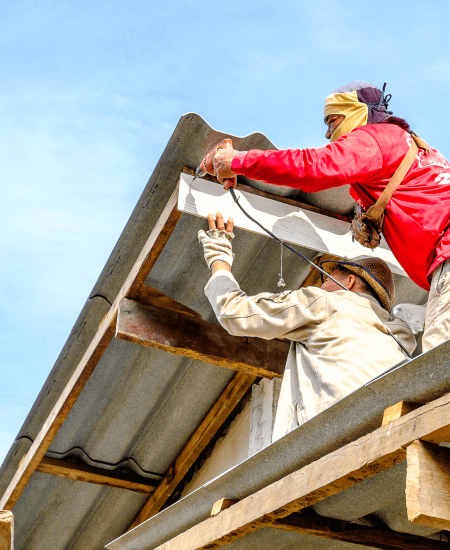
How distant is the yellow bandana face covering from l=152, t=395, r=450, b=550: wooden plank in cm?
184

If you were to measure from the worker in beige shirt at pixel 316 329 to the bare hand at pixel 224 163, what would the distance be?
26 cm

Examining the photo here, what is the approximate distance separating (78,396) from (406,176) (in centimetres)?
266

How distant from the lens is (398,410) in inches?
95.0

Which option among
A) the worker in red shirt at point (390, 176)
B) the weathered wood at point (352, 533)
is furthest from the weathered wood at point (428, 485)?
the worker in red shirt at point (390, 176)

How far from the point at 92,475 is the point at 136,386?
3.15ft

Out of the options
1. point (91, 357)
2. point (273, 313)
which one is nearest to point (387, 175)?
point (273, 313)

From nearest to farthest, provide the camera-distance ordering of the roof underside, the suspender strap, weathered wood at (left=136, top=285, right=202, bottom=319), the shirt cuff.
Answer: the suspender strap, the shirt cuff, the roof underside, weathered wood at (left=136, top=285, right=202, bottom=319)

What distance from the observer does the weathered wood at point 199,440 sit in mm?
5328

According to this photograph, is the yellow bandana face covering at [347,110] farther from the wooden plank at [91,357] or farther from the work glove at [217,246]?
the wooden plank at [91,357]

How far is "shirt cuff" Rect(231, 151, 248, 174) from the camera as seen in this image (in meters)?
3.58

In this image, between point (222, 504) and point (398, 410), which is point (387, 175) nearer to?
point (398, 410)

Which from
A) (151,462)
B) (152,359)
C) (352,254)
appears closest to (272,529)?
(352,254)

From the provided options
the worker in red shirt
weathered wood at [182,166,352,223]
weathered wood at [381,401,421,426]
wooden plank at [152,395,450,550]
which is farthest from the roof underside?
weathered wood at [381,401,421,426]

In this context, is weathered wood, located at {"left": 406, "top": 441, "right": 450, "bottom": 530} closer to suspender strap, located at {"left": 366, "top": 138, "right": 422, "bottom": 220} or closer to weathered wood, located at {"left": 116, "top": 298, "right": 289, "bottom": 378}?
suspender strap, located at {"left": 366, "top": 138, "right": 422, "bottom": 220}
